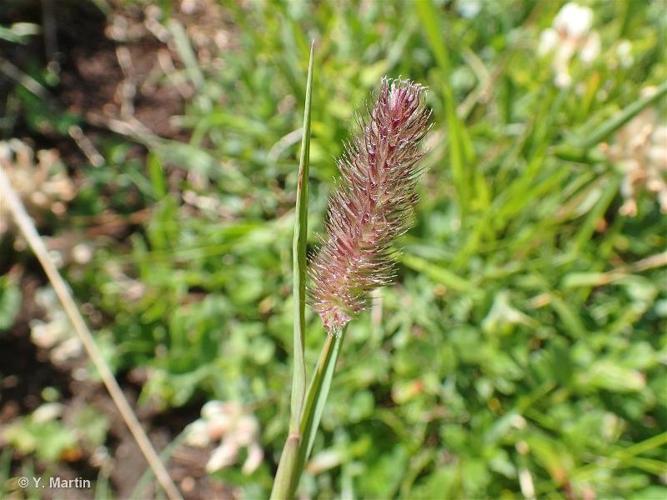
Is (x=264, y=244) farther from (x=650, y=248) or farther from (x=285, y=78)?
(x=650, y=248)

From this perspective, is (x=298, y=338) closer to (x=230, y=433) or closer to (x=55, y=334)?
(x=230, y=433)

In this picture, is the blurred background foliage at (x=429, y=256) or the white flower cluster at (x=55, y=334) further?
the white flower cluster at (x=55, y=334)

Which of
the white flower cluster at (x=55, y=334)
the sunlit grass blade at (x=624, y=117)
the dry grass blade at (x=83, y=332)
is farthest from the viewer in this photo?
the white flower cluster at (x=55, y=334)

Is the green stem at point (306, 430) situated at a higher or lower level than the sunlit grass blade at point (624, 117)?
lower

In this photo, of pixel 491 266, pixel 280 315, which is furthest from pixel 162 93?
pixel 491 266

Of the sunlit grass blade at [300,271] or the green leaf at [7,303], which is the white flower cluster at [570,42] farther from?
the green leaf at [7,303]

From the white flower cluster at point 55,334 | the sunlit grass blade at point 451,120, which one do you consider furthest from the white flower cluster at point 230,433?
the sunlit grass blade at point 451,120

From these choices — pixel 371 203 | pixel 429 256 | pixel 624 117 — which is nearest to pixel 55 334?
pixel 429 256
